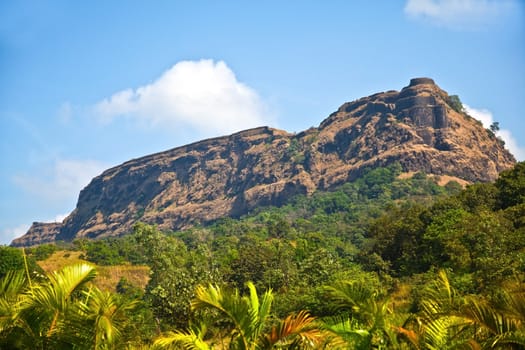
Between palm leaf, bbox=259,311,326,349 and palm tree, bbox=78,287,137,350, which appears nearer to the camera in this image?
palm leaf, bbox=259,311,326,349

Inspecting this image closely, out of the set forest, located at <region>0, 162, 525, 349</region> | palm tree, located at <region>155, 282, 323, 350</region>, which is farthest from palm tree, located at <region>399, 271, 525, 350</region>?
palm tree, located at <region>155, 282, 323, 350</region>

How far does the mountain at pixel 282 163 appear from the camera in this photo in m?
113

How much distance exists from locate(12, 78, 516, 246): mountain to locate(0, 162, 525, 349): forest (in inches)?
1297

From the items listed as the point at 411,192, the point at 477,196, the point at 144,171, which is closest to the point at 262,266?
the point at 477,196

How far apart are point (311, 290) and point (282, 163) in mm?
109865

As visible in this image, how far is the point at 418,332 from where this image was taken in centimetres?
551

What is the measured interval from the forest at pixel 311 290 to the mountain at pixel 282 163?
32936 millimetres

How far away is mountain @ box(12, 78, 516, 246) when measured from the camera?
112625 mm

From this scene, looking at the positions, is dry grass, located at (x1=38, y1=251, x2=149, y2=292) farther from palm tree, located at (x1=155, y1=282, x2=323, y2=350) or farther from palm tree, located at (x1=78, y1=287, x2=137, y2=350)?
palm tree, located at (x1=155, y1=282, x2=323, y2=350)

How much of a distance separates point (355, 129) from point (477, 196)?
9036 cm

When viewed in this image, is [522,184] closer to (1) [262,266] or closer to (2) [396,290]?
(2) [396,290]

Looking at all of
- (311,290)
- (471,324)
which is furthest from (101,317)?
(311,290)

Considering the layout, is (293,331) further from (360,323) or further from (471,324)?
(471,324)

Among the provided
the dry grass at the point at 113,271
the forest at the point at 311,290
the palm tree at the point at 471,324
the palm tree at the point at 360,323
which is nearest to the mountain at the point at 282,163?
the forest at the point at 311,290
